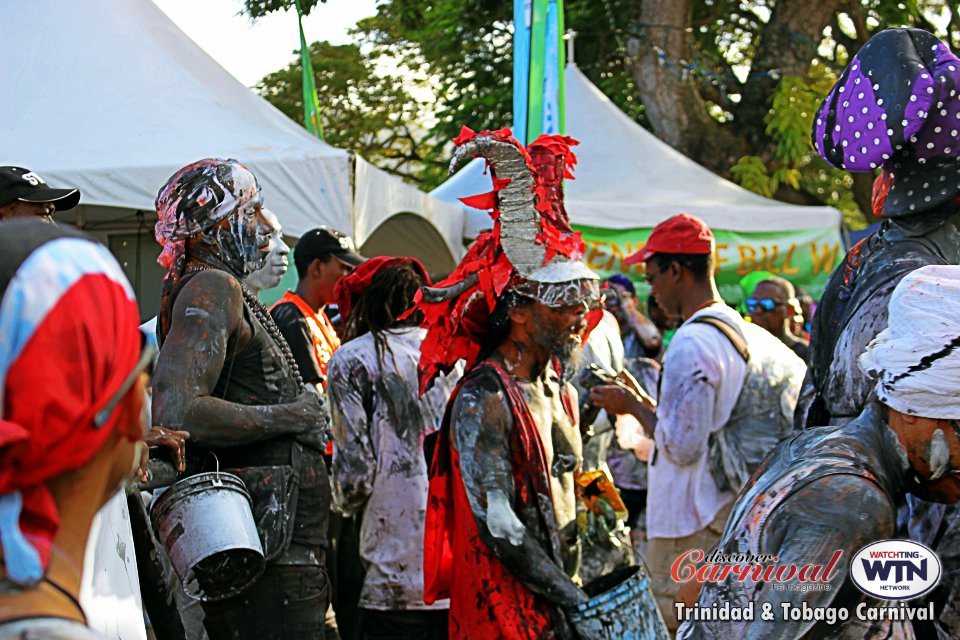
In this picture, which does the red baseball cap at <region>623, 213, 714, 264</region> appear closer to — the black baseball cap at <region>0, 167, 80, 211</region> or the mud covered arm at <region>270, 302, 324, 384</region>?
the mud covered arm at <region>270, 302, 324, 384</region>

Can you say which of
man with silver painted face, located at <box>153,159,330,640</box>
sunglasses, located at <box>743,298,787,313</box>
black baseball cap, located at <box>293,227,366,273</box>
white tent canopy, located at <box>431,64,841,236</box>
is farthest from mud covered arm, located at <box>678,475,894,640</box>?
white tent canopy, located at <box>431,64,841,236</box>

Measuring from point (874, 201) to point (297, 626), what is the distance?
6.67 feet

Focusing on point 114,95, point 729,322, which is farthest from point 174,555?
point 114,95

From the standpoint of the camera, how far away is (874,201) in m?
3.03

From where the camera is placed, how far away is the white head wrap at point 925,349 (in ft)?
6.36

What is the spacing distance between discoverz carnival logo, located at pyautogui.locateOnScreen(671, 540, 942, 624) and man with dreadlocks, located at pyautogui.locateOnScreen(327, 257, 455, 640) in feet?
8.42

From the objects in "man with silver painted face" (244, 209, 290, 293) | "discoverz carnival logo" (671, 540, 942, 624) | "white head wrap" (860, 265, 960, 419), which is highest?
"white head wrap" (860, 265, 960, 419)

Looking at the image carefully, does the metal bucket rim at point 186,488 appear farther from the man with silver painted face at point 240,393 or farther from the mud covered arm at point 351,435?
the mud covered arm at point 351,435

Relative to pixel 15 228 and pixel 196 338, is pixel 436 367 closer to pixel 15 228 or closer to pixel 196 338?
pixel 196 338

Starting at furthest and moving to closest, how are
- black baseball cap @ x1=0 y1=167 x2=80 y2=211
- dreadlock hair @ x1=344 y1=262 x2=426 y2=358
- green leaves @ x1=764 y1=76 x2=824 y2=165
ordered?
green leaves @ x1=764 y1=76 x2=824 y2=165 < dreadlock hair @ x1=344 y1=262 x2=426 y2=358 < black baseball cap @ x1=0 y1=167 x2=80 y2=211

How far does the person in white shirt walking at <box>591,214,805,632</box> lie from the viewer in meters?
4.53

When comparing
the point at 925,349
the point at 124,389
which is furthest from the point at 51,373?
the point at 925,349

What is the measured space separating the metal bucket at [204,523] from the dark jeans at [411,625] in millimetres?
1783

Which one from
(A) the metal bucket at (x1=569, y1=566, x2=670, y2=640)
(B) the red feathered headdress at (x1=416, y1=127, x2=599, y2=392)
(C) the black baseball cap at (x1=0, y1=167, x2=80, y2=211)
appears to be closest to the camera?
(A) the metal bucket at (x1=569, y1=566, x2=670, y2=640)
